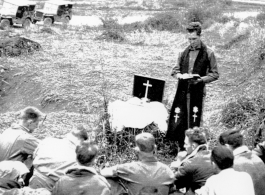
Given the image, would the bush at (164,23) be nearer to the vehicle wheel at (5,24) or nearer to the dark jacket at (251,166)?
the vehicle wheel at (5,24)

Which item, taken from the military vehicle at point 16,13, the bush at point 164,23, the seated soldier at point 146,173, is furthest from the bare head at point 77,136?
the military vehicle at point 16,13

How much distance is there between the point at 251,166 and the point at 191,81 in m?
2.14

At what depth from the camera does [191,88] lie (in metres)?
6.39

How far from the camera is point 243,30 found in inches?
668

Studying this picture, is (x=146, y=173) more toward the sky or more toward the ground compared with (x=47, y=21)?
more toward the ground

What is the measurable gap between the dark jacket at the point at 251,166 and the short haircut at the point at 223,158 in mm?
609

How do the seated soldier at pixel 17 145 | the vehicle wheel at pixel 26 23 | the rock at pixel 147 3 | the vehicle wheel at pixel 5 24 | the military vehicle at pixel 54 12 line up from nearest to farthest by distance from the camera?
1. the seated soldier at pixel 17 145
2. the vehicle wheel at pixel 5 24
3. the vehicle wheel at pixel 26 23
4. the military vehicle at pixel 54 12
5. the rock at pixel 147 3

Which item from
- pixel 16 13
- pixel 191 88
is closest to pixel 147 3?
pixel 16 13

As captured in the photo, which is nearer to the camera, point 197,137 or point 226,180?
point 226,180

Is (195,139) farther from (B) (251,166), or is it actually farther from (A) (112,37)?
(A) (112,37)

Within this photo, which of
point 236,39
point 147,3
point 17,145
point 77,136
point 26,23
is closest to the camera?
point 77,136

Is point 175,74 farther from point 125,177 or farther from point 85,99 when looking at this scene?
point 85,99

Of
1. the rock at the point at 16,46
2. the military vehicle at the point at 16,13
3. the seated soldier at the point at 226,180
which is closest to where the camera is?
the seated soldier at the point at 226,180

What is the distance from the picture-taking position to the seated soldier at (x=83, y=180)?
149 inches
